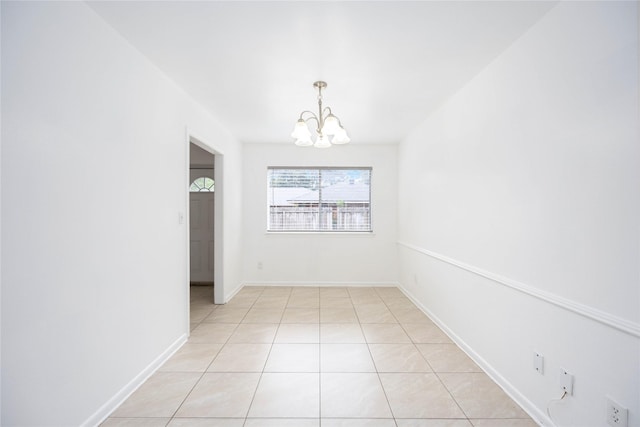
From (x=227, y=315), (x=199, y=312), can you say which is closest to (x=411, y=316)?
(x=227, y=315)

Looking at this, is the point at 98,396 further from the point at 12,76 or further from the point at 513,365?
the point at 513,365

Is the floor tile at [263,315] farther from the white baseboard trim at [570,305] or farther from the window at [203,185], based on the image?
the window at [203,185]

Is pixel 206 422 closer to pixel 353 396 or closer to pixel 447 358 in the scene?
pixel 353 396

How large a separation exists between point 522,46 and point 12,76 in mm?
2738

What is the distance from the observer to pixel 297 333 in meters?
3.06

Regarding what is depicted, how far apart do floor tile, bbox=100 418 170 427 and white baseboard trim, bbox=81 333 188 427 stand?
5cm

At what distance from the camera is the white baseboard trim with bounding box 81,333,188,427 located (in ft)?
5.70

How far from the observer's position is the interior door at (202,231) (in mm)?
5301

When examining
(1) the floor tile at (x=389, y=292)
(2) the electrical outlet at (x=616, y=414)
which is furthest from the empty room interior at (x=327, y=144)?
(1) the floor tile at (x=389, y=292)

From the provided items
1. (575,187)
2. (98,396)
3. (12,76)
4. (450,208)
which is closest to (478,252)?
(450,208)

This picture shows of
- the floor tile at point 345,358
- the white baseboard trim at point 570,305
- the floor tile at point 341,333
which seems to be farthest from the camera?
the floor tile at point 341,333

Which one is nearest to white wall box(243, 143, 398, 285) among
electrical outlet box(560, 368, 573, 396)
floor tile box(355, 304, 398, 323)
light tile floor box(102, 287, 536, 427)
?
floor tile box(355, 304, 398, 323)

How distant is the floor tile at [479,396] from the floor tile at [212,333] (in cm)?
204

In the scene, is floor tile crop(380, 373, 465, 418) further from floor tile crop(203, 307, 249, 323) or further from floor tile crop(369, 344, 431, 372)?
floor tile crop(203, 307, 249, 323)
